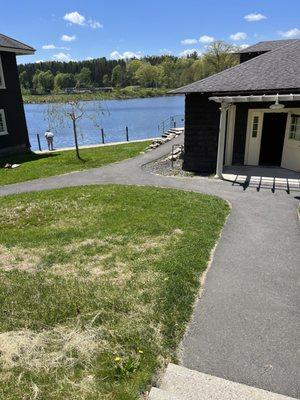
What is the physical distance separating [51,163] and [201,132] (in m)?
8.30

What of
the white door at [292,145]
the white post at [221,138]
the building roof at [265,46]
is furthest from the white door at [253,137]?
the building roof at [265,46]

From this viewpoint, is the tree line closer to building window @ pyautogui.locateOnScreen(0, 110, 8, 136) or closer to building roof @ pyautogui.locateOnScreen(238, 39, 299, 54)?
building roof @ pyautogui.locateOnScreen(238, 39, 299, 54)

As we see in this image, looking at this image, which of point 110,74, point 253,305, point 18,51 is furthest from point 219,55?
point 110,74

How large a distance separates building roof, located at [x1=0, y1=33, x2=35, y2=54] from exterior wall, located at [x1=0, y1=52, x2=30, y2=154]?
516 mm

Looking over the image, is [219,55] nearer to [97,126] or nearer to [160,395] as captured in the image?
[97,126]

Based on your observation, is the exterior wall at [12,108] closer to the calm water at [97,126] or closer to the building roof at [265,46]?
the calm water at [97,126]

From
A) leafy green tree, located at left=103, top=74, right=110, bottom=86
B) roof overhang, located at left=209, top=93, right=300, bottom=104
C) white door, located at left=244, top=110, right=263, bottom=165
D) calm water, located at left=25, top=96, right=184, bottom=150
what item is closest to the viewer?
roof overhang, located at left=209, top=93, right=300, bottom=104

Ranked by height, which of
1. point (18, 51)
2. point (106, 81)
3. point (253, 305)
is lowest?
point (253, 305)

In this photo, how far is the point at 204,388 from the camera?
3.77 meters

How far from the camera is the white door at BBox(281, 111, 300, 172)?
43.8 ft

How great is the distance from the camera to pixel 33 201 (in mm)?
11016

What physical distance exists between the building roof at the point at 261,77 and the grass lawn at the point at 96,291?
5482mm

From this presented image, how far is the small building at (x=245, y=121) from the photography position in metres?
13.1

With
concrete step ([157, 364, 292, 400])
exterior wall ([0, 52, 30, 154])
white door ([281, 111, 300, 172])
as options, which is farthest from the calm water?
concrete step ([157, 364, 292, 400])
